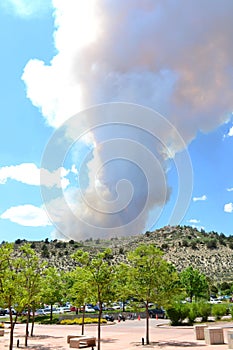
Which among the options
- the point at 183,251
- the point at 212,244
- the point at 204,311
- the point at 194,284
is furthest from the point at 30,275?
the point at 212,244

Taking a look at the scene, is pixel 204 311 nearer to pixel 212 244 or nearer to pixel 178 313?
pixel 178 313

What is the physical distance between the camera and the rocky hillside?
11294 centimetres

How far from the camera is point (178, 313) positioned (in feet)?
130

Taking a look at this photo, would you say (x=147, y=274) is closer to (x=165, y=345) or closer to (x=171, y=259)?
(x=165, y=345)

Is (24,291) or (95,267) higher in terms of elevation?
(95,267)

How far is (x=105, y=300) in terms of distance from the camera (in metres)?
23.6

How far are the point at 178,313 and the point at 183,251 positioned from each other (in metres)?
91.3

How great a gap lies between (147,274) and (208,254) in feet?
345

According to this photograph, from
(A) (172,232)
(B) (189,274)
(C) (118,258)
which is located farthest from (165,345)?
(A) (172,232)

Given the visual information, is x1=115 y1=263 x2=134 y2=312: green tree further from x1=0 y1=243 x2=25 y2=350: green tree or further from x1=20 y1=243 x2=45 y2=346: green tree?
x1=0 y1=243 x2=25 y2=350: green tree

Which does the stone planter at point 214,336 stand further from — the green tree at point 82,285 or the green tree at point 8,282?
the green tree at point 8,282

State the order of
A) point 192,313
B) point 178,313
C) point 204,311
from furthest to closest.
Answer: point 204,311 → point 178,313 → point 192,313

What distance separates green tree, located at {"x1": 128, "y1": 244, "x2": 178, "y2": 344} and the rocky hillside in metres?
74.7

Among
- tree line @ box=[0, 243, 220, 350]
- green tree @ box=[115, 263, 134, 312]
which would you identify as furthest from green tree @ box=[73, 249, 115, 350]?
green tree @ box=[115, 263, 134, 312]
